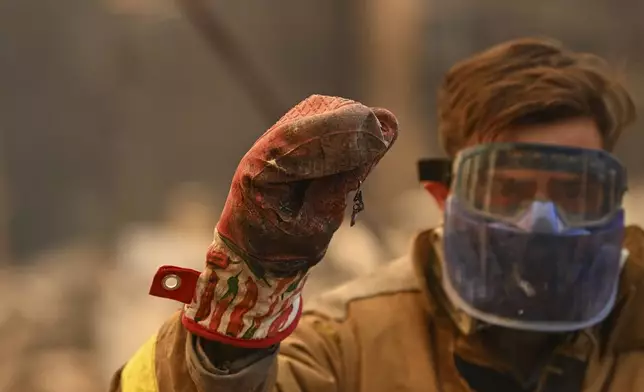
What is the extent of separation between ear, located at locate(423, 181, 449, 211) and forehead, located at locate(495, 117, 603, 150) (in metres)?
0.12

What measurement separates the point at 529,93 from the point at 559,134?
7 centimetres

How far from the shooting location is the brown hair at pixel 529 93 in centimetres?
107

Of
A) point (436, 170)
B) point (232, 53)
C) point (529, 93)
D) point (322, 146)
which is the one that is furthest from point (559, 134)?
point (232, 53)

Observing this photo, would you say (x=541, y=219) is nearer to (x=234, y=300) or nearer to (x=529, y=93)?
(x=529, y=93)

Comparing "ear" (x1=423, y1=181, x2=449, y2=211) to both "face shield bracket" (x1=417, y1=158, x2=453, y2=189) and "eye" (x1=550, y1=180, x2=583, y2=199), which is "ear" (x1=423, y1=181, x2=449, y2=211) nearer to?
"face shield bracket" (x1=417, y1=158, x2=453, y2=189)

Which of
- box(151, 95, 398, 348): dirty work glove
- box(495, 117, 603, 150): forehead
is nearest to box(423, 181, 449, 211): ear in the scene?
box(495, 117, 603, 150): forehead

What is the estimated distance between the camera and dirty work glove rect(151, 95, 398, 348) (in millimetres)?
639

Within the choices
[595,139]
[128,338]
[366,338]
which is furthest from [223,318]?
[128,338]

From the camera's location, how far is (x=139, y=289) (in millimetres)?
1641

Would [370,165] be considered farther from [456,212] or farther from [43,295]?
[43,295]

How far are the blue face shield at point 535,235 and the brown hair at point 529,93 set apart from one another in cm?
5

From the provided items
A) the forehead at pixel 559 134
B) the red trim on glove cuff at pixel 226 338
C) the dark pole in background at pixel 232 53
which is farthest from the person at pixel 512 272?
the dark pole in background at pixel 232 53

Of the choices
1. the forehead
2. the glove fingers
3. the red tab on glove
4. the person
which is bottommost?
the person

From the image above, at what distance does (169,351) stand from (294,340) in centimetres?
24
